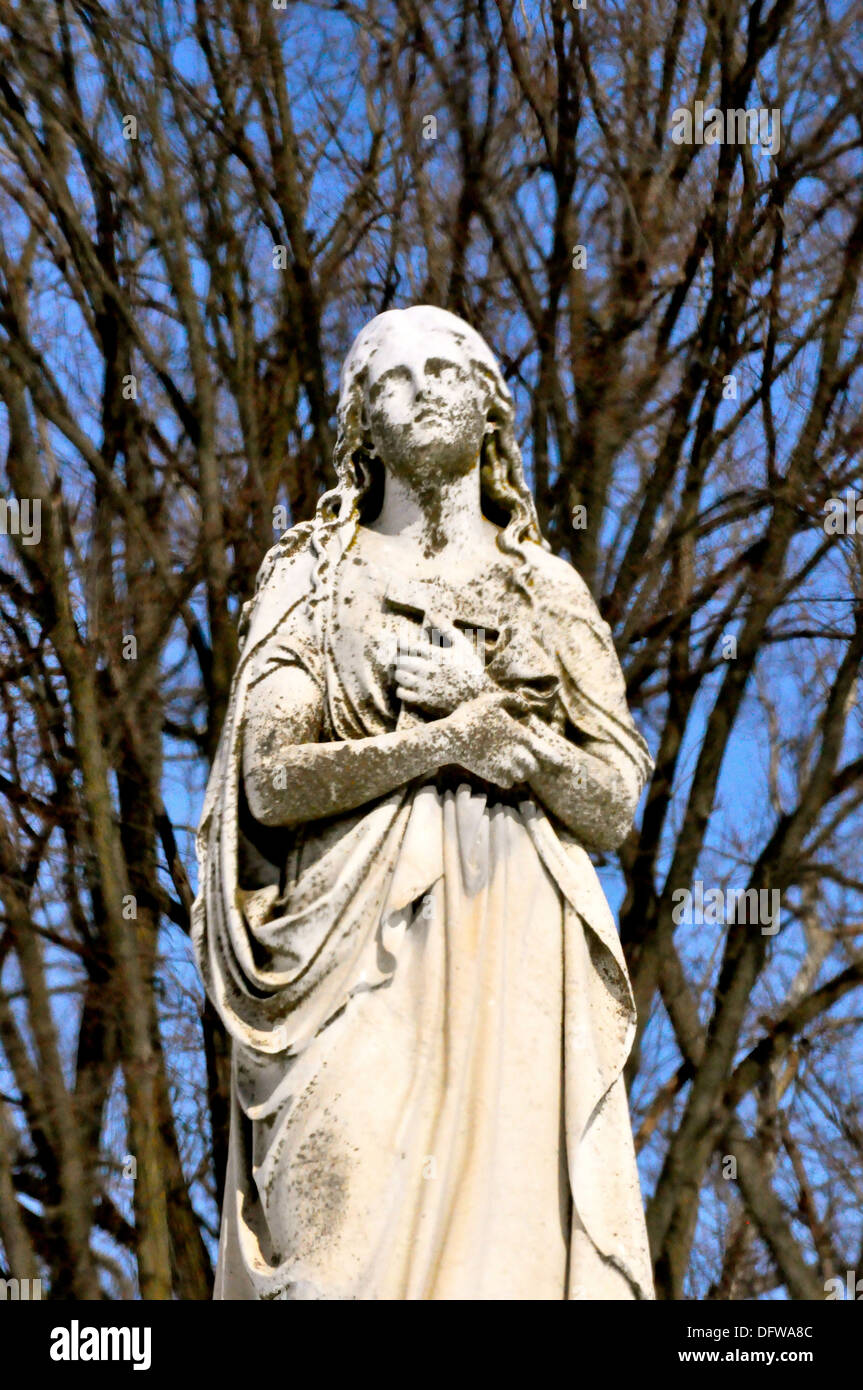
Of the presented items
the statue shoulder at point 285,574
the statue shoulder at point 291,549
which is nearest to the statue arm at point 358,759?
the statue shoulder at point 285,574

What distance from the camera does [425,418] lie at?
7.46 m

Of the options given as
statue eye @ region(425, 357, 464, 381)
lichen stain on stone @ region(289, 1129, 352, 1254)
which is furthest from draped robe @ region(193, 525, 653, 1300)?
statue eye @ region(425, 357, 464, 381)

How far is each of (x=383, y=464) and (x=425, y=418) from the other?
9.4 inches

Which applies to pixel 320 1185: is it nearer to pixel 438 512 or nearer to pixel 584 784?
pixel 584 784

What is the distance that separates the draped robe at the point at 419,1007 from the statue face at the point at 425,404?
0.98ft

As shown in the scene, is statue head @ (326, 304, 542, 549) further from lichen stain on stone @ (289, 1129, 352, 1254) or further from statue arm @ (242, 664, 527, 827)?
Result: lichen stain on stone @ (289, 1129, 352, 1254)

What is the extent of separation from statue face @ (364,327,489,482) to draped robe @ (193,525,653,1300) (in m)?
0.30

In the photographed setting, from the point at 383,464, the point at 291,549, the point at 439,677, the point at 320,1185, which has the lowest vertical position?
the point at 320,1185

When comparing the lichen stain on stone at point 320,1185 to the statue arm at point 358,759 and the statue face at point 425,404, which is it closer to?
the statue arm at point 358,759

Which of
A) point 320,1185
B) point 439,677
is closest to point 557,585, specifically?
point 439,677

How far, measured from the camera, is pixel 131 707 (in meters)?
13.2

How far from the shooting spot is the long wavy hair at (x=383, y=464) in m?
7.57
